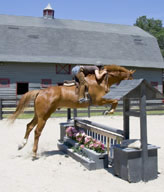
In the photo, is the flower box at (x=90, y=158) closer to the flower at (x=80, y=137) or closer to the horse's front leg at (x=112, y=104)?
the flower at (x=80, y=137)

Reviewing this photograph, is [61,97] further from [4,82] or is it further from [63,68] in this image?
[63,68]

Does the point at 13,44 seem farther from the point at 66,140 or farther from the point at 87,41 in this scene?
the point at 66,140

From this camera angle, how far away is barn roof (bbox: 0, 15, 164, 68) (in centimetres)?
2159

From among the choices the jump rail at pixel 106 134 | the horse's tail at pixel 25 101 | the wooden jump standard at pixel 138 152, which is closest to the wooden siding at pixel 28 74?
the jump rail at pixel 106 134

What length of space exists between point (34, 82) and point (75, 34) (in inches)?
275

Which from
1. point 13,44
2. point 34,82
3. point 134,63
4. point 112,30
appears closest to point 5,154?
point 34,82

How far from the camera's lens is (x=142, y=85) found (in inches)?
182

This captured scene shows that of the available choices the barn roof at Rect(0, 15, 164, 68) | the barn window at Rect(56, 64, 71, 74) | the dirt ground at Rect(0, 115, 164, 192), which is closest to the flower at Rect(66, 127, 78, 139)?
the dirt ground at Rect(0, 115, 164, 192)

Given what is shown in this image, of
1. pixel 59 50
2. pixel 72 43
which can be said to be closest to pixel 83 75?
pixel 59 50

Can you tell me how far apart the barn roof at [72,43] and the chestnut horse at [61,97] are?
1487 centimetres

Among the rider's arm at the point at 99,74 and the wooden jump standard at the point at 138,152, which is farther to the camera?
the rider's arm at the point at 99,74

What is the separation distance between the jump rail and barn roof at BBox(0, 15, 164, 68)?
49.2 feet

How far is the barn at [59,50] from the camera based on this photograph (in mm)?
21031

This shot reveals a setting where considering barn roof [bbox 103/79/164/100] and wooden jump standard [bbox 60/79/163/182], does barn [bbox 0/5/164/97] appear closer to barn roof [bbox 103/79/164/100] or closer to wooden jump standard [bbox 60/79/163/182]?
barn roof [bbox 103/79/164/100]
